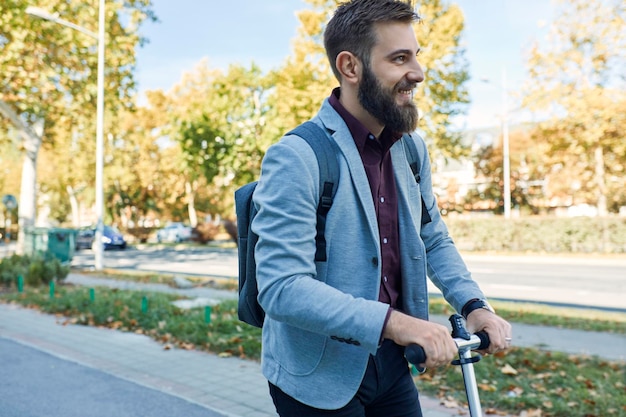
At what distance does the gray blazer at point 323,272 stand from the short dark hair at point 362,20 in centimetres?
20

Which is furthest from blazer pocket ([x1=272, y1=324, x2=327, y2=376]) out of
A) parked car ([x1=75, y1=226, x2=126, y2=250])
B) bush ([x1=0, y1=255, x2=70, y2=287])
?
parked car ([x1=75, y1=226, x2=126, y2=250])

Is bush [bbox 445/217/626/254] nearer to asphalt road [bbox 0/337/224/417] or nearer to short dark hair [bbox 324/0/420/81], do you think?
asphalt road [bbox 0/337/224/417]

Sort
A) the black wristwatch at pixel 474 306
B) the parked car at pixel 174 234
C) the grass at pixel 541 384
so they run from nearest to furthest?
1. the black wristwatch at pixel 474 306
2. the grass at pixel 541 384
3. the parked car at pixel 174 234

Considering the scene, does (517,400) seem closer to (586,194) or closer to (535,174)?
(586,194)

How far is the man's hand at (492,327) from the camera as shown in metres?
1.82

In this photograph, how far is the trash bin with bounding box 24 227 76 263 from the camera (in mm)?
17644

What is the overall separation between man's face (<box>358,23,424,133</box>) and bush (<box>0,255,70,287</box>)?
1259 cm

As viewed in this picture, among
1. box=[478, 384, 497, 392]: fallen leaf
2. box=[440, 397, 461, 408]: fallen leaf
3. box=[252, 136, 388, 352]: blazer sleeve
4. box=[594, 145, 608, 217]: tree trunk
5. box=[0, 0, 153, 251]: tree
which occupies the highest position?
box=[0, 0, 153, 251]: tree

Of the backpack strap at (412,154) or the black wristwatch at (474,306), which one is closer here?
the black wristwatch at (474,306)

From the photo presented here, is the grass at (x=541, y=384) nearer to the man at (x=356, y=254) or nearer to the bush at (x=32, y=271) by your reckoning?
the man at (x=356, y=254)

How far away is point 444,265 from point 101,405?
390 cm

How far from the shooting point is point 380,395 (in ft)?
6.37

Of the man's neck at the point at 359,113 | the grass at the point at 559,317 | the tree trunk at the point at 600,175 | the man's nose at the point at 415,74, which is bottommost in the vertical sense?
the grass at the point at 559,317

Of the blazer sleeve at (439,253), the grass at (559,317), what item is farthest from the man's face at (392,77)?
the grass at (559,317)
